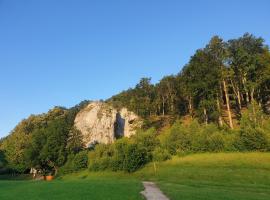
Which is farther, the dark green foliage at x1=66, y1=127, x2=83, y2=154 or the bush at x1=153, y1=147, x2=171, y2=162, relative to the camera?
the dark green foliage at x1=66, y1=127, x2=83, y2=154

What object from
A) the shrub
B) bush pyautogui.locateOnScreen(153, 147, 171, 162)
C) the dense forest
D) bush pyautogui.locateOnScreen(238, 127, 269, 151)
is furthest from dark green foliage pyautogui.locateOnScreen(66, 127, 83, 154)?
bush pyautogui.locateOnScreen(238, 127, 269, 151)

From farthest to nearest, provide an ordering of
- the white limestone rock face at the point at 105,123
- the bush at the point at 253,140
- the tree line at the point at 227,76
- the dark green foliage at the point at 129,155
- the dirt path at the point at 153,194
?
the white limestone rock face at the point at 105,123 < the tree line at the point at 227,76 < the dark green foliage at the point at 129,155 < the bush at the point at 253,140 < the dirt path at the point at 153,194

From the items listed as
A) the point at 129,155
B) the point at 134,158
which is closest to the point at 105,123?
the point at 129,155

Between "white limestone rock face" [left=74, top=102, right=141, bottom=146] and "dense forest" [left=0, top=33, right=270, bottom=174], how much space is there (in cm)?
483

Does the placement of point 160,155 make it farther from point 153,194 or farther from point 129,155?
point 153,194

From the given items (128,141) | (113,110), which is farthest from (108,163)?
(113,110)

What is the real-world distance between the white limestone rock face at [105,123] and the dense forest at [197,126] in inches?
190

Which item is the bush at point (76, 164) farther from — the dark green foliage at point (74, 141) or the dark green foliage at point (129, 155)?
the dark green foliage at point (74, 141)

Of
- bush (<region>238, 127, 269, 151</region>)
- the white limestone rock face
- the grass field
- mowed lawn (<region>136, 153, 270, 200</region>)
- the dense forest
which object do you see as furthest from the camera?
the white limestone rock face

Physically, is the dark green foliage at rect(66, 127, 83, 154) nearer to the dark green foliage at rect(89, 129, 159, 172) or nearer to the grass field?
the dark green foliage at rect(89, 129, 159, 172)

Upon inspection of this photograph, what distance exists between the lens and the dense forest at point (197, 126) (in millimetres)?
59750

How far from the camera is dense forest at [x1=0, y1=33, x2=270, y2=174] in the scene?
196 ft

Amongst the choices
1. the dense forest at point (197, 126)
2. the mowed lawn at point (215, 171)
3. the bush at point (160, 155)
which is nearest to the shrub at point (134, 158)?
the dense forest at point (197, 126)

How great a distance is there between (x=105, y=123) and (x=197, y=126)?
4024cm
